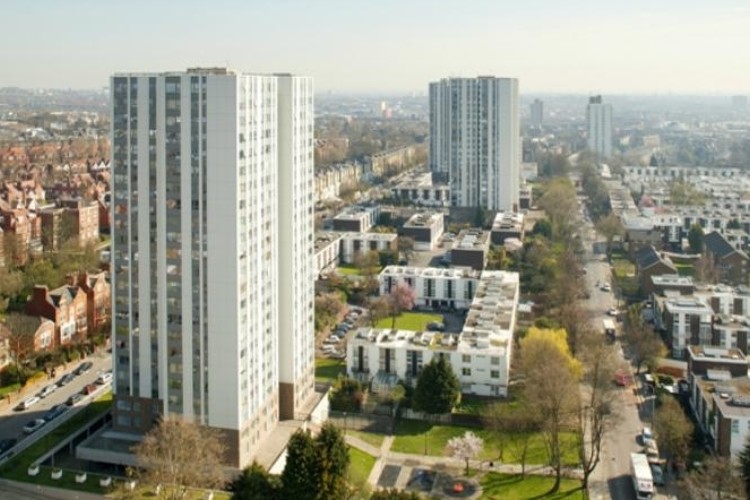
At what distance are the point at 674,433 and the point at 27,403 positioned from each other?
13.7 metres

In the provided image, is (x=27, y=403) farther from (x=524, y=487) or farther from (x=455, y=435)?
(x=524, y=487)

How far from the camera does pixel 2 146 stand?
54.8m

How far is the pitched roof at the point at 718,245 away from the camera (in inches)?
1166

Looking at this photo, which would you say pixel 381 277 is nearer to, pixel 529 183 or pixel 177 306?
pixel 177 306

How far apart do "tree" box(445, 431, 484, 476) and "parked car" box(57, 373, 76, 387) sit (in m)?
9.52

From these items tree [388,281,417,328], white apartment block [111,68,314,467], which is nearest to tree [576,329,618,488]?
white apartment block [111,68,314,467]

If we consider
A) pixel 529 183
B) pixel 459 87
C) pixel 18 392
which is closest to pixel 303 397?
pixel 18 392

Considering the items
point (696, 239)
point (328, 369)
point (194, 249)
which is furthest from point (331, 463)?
point (696, 239)

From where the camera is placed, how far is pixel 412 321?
25406mm

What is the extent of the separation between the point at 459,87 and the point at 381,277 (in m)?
18.3

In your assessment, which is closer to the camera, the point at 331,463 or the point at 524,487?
the point at 331,463

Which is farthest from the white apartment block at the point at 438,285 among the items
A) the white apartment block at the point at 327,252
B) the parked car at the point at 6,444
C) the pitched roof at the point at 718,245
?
the parked car at the point at 6,444

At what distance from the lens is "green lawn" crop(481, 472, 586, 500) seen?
1461 centimetres

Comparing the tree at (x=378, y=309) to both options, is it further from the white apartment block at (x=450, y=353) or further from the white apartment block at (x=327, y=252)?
the white apartment block at (x=327, y=252)
